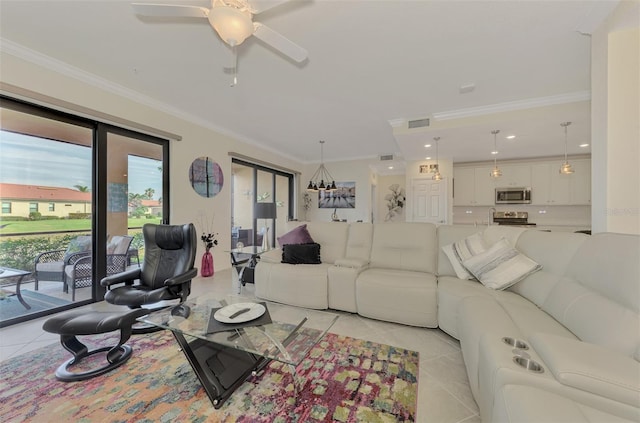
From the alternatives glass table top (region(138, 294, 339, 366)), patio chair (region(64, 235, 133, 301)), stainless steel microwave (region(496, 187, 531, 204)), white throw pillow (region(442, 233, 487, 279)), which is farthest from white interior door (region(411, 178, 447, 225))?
patio chair (region(64, 235, 133, 301))

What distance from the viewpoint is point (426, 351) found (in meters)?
2.10

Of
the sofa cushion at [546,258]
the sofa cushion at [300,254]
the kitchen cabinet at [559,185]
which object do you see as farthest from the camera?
the kitchen cabinet at [559,185]

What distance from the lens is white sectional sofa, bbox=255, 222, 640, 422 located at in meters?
0.89

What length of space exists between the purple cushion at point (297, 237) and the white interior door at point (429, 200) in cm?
393

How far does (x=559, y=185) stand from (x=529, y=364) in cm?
680

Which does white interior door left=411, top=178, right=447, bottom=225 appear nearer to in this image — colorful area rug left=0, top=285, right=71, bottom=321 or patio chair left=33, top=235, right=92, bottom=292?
patio chair left=33, top=235, right=92, bottom=292

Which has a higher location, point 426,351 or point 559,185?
point 559,185

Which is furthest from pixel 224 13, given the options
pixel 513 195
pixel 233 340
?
pixel 513 195

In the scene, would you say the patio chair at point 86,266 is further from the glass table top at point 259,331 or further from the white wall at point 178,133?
the glass table top at point 259,331

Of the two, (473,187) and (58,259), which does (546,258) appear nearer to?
(58,259)

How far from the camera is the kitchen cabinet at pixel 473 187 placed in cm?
649

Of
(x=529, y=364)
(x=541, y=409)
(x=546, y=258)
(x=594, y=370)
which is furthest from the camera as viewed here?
(x=546, y=258)

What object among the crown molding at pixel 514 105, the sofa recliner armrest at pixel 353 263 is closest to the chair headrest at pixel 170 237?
the sofa recliner armrest at pixel 353 263

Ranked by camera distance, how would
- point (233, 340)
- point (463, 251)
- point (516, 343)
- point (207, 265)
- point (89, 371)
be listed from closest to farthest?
point (516, 343)
point (233, 340)
point (89, 371)
point (463, 251)
point (207, 265)
